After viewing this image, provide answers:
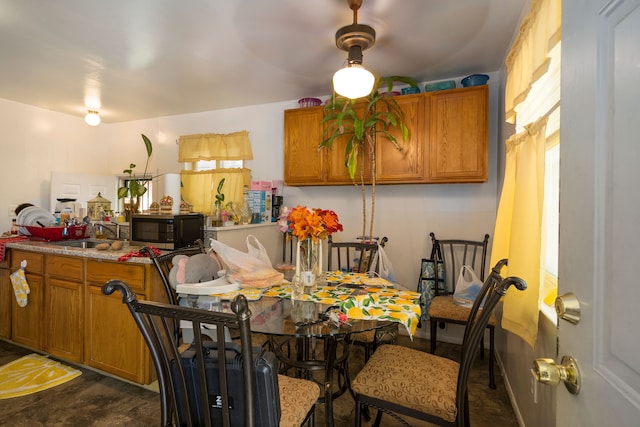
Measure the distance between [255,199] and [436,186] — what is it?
194cm

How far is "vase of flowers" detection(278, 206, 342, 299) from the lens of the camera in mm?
1625

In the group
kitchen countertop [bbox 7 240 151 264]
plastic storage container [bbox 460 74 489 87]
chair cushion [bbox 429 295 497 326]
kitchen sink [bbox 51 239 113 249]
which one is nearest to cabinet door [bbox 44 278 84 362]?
kitchen countertop [bbox 7 240 151 264]

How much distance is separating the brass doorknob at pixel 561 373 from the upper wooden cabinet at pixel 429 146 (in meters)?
2.35

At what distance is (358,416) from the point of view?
1.44 m

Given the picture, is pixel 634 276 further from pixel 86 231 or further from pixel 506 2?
pixel 86 231

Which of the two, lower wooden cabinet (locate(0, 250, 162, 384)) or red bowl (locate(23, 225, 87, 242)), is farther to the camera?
red bowl (locate(23, 225, 87, 242))

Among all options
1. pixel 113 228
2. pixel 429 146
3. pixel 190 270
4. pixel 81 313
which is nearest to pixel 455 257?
pixel 429 146

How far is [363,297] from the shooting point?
1.52 metres

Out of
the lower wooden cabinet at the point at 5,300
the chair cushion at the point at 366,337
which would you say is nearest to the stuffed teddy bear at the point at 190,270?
the chair cushion at the point at 366,337

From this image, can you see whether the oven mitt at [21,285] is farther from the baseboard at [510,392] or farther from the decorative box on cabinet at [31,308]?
the baseboard at [510,392]

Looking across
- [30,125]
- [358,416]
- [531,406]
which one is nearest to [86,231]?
[30,125]

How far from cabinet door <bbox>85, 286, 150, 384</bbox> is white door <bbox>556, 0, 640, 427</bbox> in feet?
7.61

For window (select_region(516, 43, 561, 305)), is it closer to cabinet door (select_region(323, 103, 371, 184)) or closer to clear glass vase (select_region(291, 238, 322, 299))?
clear glass vase (select_region(291, 238, 322, 299))

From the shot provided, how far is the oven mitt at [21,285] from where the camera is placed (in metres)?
2.66
